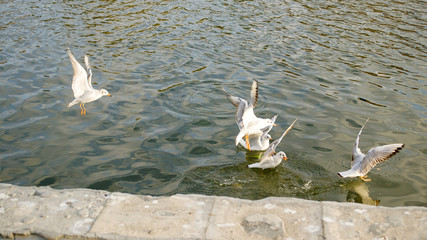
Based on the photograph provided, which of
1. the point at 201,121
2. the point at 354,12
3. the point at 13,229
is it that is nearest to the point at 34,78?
the point at 201,121

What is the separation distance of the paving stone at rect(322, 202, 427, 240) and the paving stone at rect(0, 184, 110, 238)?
94.1 inches

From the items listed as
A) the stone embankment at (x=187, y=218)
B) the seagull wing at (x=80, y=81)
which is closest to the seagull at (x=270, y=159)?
the stone embankment at (x=187, y=218)

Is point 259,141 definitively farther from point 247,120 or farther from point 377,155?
point 377,155

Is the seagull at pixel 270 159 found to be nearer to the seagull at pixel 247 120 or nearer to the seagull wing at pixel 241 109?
the seagull at pixel 247 120

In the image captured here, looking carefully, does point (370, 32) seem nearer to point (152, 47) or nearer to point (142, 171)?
point (152, 47)

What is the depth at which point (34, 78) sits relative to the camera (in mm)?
10219

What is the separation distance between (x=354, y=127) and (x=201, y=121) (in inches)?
111

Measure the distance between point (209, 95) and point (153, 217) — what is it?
17.2ft

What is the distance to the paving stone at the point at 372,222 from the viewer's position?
4392mm

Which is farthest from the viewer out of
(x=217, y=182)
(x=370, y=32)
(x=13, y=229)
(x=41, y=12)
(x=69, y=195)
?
(x=41, y=12)

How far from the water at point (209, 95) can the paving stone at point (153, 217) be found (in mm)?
1324

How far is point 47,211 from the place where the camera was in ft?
15.2

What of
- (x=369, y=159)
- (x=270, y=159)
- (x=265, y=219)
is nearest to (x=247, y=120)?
(x=270, y=159)

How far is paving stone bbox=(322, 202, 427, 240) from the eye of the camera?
439 cm
